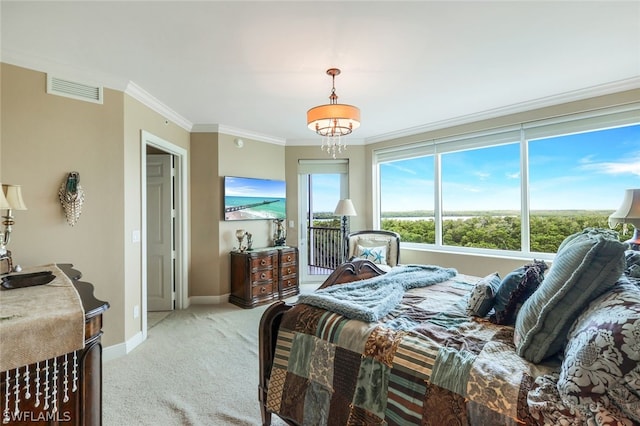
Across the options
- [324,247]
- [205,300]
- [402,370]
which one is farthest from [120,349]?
[324,247]

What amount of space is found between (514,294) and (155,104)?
12.4 feet

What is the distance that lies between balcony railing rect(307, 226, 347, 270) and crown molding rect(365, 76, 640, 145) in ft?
6.47

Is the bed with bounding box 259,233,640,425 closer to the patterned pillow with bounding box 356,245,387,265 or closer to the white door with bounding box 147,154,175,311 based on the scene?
the patterned pillow with bounding box 356,245,387,265

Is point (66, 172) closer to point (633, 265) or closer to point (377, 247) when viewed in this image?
point (377, 247)

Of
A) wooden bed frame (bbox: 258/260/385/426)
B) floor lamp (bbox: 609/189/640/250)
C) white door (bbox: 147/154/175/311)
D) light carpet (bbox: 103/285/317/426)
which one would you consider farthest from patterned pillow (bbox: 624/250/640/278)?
white door (bbox: 147/154/175/311)

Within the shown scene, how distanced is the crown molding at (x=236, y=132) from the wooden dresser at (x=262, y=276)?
71.1 inches

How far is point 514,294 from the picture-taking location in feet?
5.27

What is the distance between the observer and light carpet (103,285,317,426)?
1972 mm

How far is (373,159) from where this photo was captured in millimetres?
5109

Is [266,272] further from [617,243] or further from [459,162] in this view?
[617,243]

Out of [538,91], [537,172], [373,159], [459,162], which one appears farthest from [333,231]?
[538,91]

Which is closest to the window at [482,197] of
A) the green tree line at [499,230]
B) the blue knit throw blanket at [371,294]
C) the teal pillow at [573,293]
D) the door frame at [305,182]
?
the green tree line at [499,230]

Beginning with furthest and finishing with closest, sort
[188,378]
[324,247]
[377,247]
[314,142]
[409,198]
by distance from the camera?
1. [324,247]
2. [314,142]
3. [409,198]
4. [377,247]
5. [188,378]

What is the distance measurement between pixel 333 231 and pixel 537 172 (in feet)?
10.3
